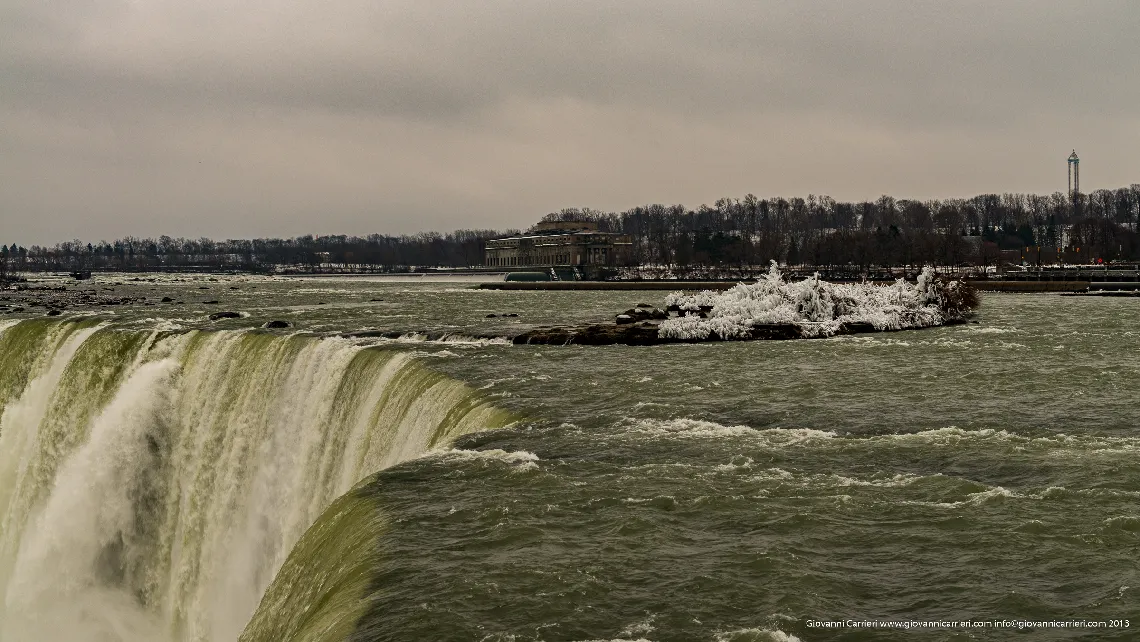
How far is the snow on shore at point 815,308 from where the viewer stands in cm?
3769

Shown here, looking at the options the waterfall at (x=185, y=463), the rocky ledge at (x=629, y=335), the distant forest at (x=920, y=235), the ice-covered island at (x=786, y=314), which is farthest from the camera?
the distant forest at (x=920, y=235)

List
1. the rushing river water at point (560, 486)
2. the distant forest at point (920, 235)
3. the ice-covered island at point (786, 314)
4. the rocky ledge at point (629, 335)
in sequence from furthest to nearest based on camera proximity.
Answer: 1. the distant forest at point (920, 235)
2. the ice-covered island at point (786, 314)
3. the rocky ledge at point (629, 335)
4. the rushing river water at point (560, 486)

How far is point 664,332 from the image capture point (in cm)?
3675

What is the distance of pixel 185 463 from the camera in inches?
1006

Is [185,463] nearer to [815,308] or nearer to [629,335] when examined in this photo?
[629,335]

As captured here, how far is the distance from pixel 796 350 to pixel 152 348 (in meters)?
20.3

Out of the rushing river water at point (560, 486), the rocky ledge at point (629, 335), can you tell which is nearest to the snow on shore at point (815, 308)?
the rocky ledge at point (629, 335)

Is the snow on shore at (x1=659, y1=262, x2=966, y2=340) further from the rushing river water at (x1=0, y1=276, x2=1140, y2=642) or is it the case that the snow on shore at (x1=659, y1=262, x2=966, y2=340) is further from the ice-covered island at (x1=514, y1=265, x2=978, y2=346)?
the rushing river water at (x1=0, y1=276, x2=1140, y2=642)

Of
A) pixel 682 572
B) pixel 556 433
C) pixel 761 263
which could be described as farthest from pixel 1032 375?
pixel 761 263

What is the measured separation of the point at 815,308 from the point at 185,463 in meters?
26.0

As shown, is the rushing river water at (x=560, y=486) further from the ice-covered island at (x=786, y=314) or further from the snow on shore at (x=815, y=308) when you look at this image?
the snow on shore at (x=815, y=308)

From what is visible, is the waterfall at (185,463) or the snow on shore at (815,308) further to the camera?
the snow on shore at (815,308)

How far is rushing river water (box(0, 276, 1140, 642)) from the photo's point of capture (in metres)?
9.55

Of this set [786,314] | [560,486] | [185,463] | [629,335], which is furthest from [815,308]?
[560,486]
